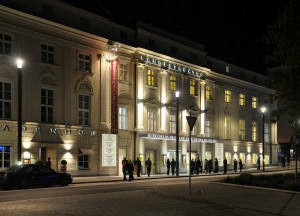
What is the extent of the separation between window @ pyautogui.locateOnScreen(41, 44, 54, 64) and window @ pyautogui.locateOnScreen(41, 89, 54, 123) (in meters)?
2.34

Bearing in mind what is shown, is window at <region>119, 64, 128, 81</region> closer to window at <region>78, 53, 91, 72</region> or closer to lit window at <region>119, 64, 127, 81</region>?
lit window at <region>119, 64, 127, 81</region>

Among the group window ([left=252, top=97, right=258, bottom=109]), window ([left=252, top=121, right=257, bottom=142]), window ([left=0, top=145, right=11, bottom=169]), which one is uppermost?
window ([left=252, top=97, right=258, bottom=109])

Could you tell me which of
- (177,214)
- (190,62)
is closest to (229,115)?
(190,62)

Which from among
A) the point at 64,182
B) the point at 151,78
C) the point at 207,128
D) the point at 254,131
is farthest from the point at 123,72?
the point at 254,131

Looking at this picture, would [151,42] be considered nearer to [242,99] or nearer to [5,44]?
[5,44]

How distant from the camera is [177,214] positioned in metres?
13.4

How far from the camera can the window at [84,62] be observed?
37812mm

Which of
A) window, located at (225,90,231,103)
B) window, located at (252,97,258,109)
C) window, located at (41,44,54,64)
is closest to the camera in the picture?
window, located at (41,44,54,64)

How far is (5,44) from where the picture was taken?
3181 centimetres

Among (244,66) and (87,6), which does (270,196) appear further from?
(244,66)

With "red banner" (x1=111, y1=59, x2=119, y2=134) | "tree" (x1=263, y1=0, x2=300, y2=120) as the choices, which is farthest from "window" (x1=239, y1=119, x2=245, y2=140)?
"tree" (x1=263, y1=0, x2=300, y2=120)

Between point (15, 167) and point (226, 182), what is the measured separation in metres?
11.9

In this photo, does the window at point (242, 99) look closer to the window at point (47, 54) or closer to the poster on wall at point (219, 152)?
the poster on wall at point (219, 152)

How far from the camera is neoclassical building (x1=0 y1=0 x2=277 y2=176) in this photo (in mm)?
32438
